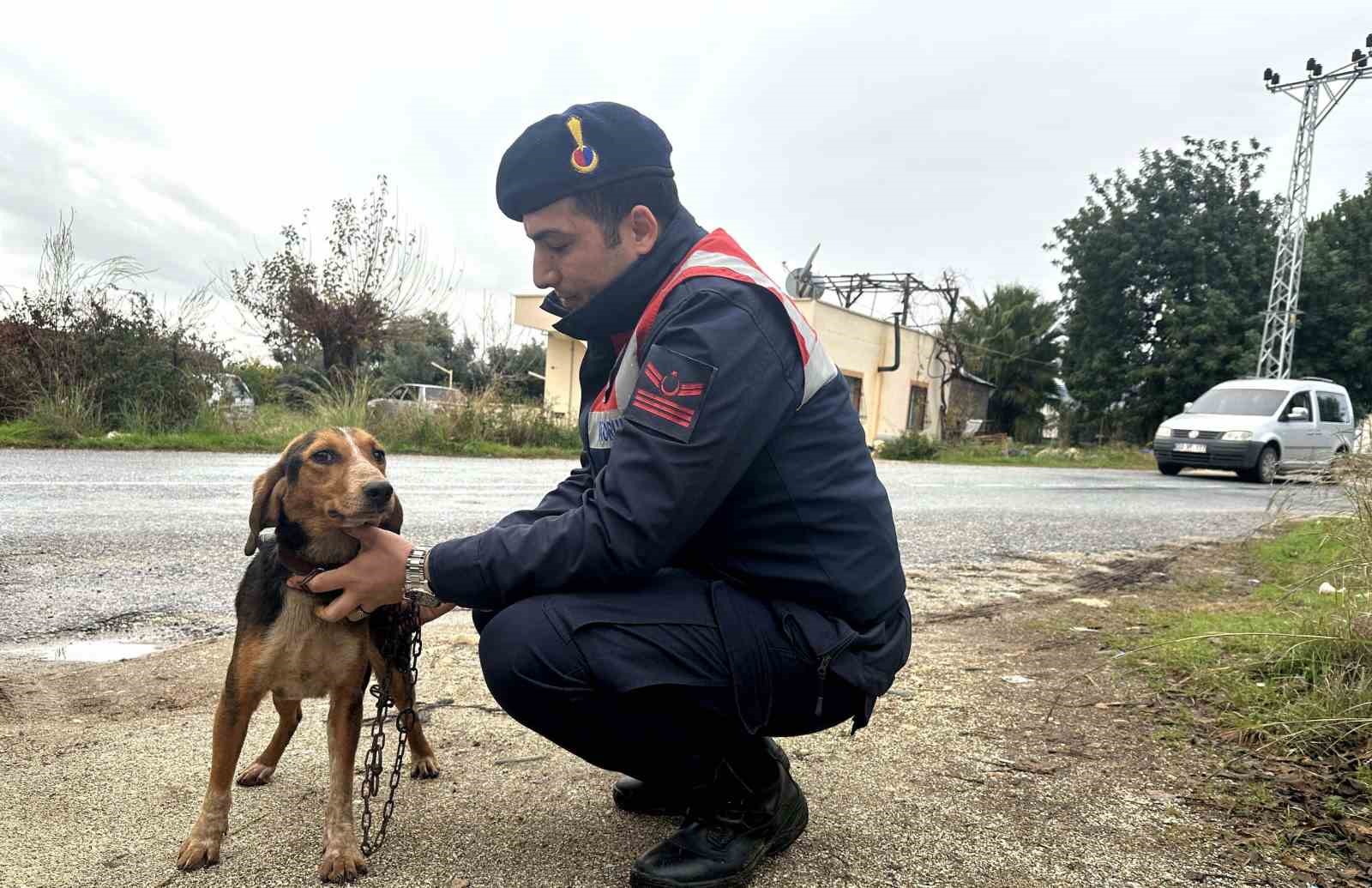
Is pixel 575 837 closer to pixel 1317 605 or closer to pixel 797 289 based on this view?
pixel 1317 605

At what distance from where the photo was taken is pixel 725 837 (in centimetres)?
211

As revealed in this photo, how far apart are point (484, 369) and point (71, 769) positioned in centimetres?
1879

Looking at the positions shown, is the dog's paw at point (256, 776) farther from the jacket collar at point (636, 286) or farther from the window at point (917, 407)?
the window at point (917, 407)

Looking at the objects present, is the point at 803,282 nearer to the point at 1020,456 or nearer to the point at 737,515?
the point at 1020,456

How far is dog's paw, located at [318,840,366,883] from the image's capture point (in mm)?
2068

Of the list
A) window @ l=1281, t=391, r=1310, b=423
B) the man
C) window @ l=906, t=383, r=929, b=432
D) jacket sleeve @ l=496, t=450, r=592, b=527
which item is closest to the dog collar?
the man

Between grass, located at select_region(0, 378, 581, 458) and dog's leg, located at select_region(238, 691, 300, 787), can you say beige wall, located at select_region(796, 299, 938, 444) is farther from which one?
dog's leg, located at select_region(238, 691, 300, 787)

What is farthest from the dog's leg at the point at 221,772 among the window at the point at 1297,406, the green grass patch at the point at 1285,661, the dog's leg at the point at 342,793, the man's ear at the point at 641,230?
the window at the point at 1297,406

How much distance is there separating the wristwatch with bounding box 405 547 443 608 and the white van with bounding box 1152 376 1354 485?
58.3ft

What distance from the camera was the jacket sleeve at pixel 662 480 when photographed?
187 centimetres

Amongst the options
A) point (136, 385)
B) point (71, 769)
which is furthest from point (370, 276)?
point (71, 769)

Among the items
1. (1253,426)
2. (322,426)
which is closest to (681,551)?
(322,426)

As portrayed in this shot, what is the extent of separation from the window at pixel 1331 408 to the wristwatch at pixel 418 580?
20.2 metres

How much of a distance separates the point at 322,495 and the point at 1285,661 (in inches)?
124
